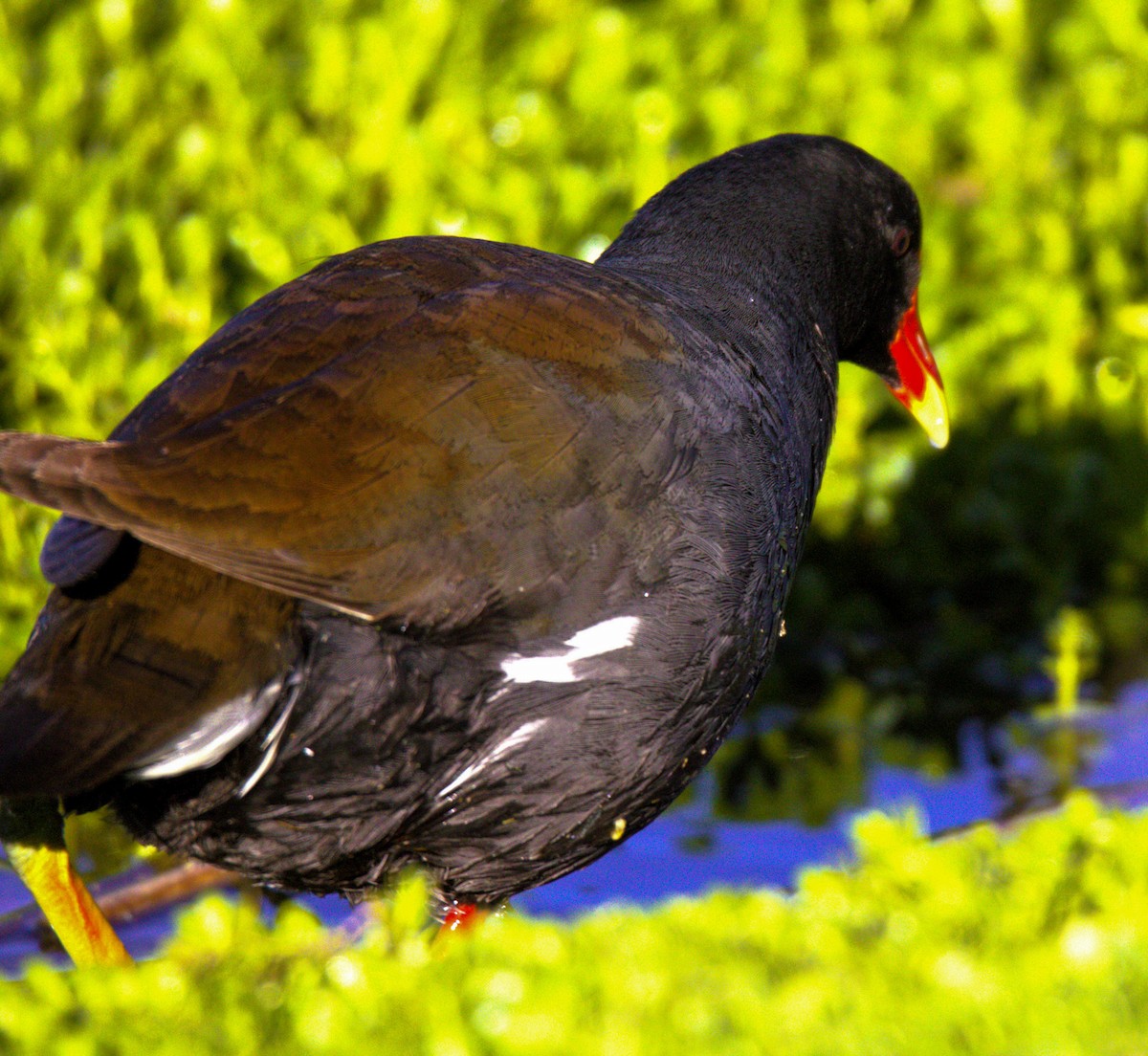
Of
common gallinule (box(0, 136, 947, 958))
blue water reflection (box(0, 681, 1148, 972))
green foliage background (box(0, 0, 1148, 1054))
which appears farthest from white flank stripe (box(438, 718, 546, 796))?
green foliage background (box(0, 0, 1148, 1054))

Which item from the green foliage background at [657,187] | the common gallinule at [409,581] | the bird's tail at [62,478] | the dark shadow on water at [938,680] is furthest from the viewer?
the green foliage background at [657,187]

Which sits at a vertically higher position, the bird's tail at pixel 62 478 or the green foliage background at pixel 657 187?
the bird's tail at pixel 62 478

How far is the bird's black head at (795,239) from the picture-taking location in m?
3.20

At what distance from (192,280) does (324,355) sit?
86.3 inches

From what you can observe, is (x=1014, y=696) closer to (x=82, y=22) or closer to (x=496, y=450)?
(x=496, y=450)

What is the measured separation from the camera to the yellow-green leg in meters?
2.75

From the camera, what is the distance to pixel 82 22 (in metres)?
5.48

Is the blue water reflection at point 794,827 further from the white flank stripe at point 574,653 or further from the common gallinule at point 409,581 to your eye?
the white flank stripe at point 574,653

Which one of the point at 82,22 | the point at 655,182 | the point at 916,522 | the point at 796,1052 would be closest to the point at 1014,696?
the point at 916,522

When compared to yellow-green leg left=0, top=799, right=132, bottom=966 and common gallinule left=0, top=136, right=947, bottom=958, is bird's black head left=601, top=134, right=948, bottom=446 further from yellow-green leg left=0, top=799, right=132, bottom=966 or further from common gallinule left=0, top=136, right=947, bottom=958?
yellow-green leg left=0, top=799, right=132, bottom=966

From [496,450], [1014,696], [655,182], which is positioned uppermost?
[496,450]

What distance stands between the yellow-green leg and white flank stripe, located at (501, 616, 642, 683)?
29.5 inches

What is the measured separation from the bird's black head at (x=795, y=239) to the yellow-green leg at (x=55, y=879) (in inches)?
50.9

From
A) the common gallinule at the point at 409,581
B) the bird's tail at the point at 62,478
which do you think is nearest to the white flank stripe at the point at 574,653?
the common gallinule at the point at 409,581
